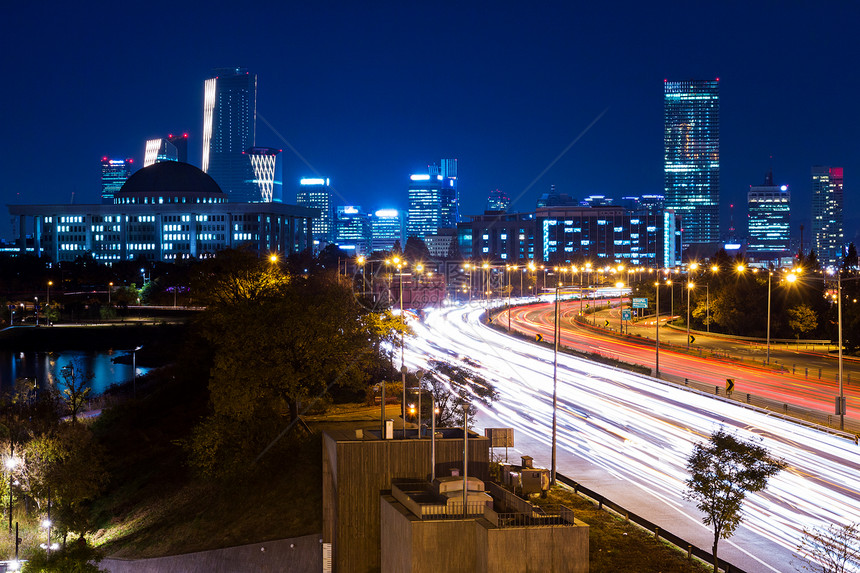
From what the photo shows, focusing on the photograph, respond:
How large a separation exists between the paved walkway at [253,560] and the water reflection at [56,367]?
42484 millimetres

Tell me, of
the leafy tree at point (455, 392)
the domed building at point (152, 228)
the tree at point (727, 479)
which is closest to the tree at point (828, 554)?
the tree at point (727, 479)

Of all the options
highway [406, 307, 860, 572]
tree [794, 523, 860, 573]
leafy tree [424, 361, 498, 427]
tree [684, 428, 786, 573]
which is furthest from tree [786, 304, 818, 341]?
tree [684, 428, 786, 573]

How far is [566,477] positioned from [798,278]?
2209 inches

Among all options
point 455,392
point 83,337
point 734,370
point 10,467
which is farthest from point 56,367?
point 734,370

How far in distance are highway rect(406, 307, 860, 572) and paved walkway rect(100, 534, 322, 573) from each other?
29.5ft

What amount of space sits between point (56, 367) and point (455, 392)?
61.4 meters

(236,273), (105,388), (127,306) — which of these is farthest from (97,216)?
(236,273)

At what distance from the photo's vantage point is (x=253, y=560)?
28500mm

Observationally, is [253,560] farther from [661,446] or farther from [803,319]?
[803,319]

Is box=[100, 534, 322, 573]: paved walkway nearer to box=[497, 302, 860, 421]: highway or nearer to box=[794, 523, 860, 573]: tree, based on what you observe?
box=[794, 523, 860, 573]: tree

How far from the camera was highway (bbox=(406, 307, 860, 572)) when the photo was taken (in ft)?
74.0

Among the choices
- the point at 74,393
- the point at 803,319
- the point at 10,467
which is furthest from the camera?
the point at 803,319

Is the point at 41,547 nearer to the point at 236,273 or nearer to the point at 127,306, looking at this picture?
the point at 236,273

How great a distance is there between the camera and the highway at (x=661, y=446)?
22547 mm
